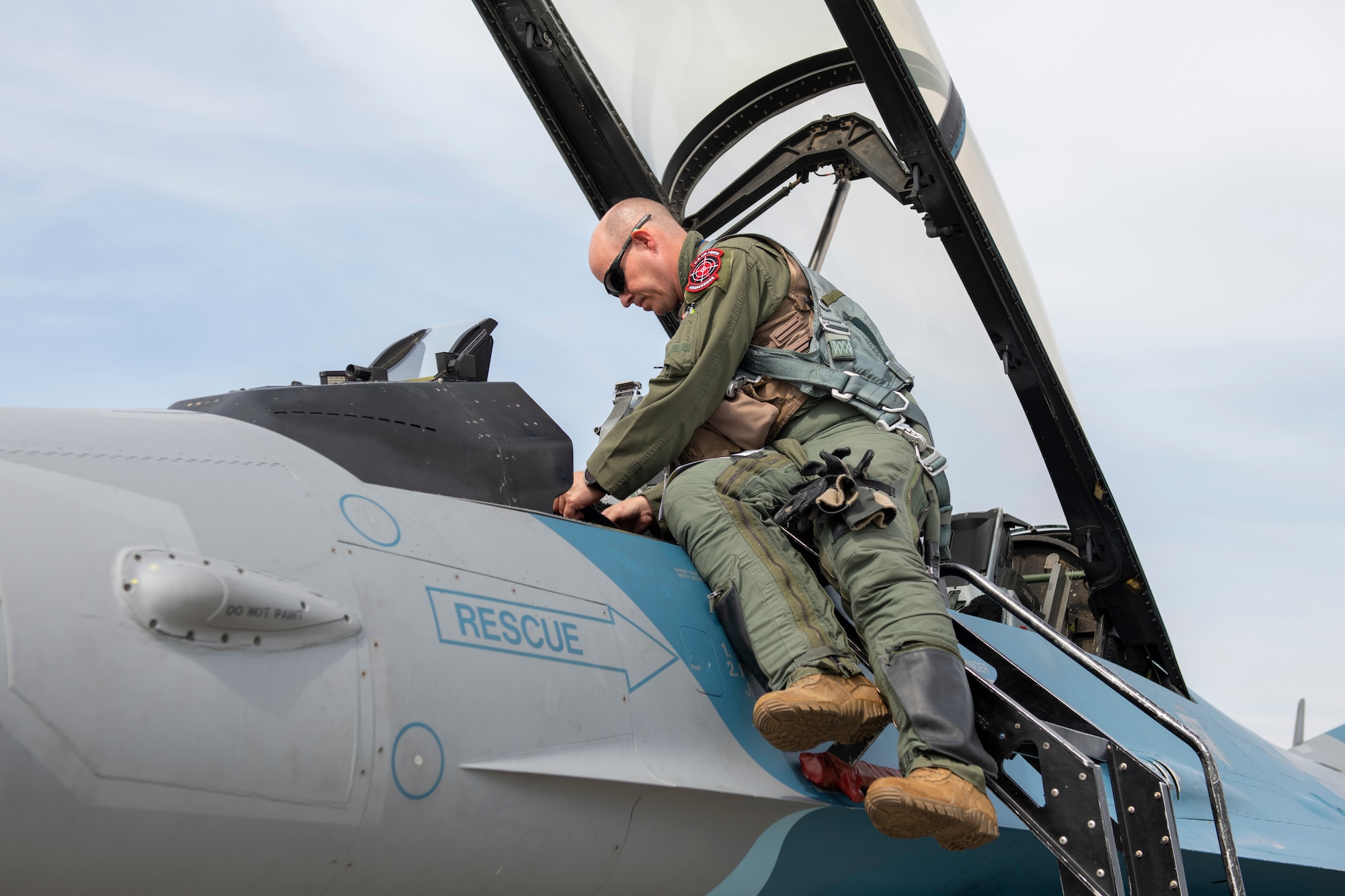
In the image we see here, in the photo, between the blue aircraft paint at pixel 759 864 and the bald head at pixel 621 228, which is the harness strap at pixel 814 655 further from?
the bald head at pixel 621 228

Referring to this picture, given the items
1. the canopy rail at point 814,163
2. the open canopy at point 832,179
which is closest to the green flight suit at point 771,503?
the open canopy at point 832,179

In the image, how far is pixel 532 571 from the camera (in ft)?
6.69

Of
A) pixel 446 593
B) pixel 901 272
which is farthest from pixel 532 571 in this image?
pixel 901 272

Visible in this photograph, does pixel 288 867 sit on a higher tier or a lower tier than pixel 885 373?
lower

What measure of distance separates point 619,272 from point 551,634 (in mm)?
1442

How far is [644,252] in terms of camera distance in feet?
9.96

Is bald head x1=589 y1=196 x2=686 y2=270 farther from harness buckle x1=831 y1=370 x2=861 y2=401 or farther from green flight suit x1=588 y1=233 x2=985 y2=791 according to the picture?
harness buckle x1=831 y1=370 x2=861 y2=401

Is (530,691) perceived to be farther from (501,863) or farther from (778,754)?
(778,754)

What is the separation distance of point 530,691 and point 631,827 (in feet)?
1.15

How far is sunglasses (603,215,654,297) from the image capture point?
10.0 ft

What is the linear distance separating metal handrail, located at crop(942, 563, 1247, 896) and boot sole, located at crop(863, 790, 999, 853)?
2.37 feet

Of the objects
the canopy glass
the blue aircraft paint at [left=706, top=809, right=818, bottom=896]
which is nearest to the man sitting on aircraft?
the blue aircraft paint at [left=706, top=809, right=818, bottom=896]

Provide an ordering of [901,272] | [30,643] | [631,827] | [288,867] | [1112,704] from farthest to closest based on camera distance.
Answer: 1. [901,272]
2. [1112,704]
3. [631,827]
4. [288,867]
5. [30,643]

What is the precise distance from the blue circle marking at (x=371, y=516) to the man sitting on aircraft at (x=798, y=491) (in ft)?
2.50
